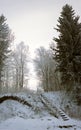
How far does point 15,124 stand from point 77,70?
8920 mm

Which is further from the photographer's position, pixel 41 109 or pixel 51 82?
pixel 51 82

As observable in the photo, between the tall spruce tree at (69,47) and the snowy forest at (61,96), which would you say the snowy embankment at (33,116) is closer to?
the snowy forest at (61,96)

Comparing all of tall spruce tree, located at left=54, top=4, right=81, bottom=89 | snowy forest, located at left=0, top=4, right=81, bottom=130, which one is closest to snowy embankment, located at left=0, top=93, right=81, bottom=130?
snowy forest, located at left=0, top=4, right=81, bottom=130

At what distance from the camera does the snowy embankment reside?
498 inches

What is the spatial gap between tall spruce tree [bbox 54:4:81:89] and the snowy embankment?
2.97m

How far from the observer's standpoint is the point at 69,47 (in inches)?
788

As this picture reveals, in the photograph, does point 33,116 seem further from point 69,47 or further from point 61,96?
point 69,47

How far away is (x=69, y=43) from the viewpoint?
20.4 metres

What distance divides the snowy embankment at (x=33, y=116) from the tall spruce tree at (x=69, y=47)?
9.74ft

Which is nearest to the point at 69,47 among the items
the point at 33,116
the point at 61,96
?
the point at 61,96

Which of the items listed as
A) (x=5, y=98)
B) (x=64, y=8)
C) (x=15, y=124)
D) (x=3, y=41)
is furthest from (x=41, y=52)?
(x=15, y=124)

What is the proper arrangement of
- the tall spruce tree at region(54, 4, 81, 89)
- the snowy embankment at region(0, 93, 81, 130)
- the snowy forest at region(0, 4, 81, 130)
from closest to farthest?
1. the snowy embankment at region(0, 93, 81, 130)
2. the snowy forest at region(0, 4, 81, 130)
3. the tall spruce tree at region(54, 4, 81, 89)

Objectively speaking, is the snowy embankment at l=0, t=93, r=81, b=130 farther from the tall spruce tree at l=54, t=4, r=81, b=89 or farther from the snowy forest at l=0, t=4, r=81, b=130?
the tall spruce tree at l=54, t=4, r=81, b=89

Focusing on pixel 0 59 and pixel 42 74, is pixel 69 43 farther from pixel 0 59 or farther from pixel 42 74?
pixel 42 74
